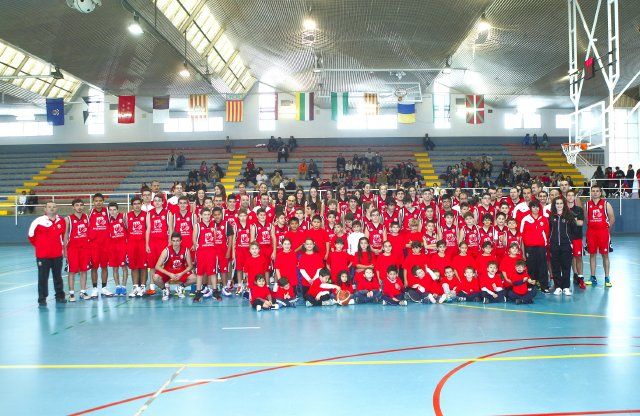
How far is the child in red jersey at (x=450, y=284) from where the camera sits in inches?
313

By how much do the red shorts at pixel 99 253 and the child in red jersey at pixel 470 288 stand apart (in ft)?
19.2

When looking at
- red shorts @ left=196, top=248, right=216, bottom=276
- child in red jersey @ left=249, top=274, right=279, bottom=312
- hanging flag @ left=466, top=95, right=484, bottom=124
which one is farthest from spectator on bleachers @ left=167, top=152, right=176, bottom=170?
child in red jersey @ left=249, top=274, right=279, bottom=312

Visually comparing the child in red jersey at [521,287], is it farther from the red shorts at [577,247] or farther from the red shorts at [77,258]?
the red shorts at [77,258]

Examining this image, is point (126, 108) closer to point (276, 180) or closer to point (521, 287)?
point (276, 180)

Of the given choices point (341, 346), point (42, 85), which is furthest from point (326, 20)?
point (42, 85)

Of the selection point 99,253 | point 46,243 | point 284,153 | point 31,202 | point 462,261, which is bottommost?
point 462,261

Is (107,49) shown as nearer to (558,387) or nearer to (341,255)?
(341,255)

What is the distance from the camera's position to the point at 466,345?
17.8 feet

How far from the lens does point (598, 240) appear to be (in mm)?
8930

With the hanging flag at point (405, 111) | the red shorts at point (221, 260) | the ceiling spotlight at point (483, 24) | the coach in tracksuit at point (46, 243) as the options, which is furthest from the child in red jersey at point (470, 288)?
the hanging flag at point (405, 111)

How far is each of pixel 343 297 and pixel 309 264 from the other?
2.60 ft

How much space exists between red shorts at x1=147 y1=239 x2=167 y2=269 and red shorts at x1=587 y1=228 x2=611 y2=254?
735 centimetres

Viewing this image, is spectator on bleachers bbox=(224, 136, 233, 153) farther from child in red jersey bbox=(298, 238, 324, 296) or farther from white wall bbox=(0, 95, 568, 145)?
child in red jersey bbox=(298, 238, 324, 296)

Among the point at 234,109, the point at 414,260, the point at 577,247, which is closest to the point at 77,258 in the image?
the point at 414,260
